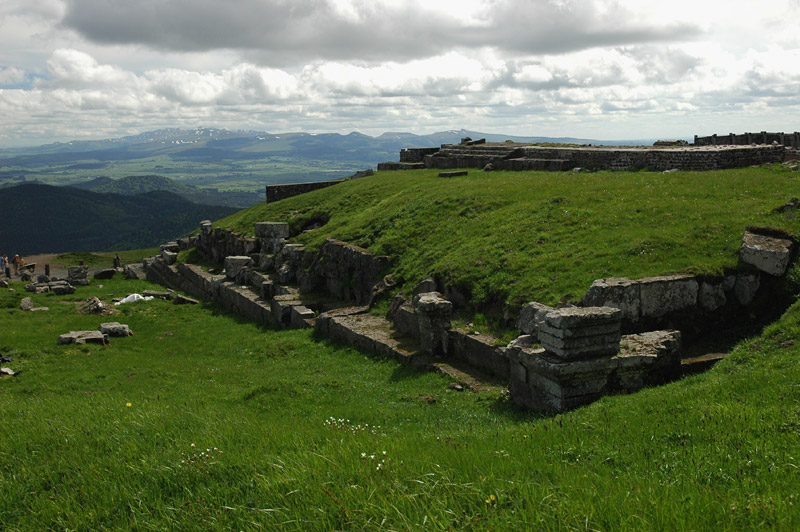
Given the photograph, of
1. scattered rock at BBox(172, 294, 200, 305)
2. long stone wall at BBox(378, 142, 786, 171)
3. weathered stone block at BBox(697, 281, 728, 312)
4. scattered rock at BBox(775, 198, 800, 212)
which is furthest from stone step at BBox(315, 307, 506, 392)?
long stone wall at BBox(378, 142, 786, 171)

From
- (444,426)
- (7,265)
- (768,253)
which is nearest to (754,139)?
(768,253)

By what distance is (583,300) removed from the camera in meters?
13.4

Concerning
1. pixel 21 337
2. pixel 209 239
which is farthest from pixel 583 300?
pixel 209 239

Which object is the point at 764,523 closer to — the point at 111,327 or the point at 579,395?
the point at 579,395

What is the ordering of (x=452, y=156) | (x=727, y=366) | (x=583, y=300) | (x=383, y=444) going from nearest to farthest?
(x=383, y=444)
(x=727, y=366)
(x=583, y=300)
(x=452, y=156)

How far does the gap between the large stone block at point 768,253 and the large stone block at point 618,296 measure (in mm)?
3105

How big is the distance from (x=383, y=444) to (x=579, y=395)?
4.94 m

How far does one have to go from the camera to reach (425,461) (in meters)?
6.74

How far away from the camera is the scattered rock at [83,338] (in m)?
21.6

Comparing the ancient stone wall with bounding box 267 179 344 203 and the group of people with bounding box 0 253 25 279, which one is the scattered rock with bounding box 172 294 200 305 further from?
the group of people with bounding box 0 253 25 279

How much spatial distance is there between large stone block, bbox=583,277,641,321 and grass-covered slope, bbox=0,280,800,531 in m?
2.47

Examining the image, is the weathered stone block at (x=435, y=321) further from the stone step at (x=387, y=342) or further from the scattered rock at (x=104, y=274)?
the scattered rock at (x=104, y=274)

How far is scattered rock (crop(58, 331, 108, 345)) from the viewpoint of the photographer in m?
21.6

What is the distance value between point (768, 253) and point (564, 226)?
20.1 ft
